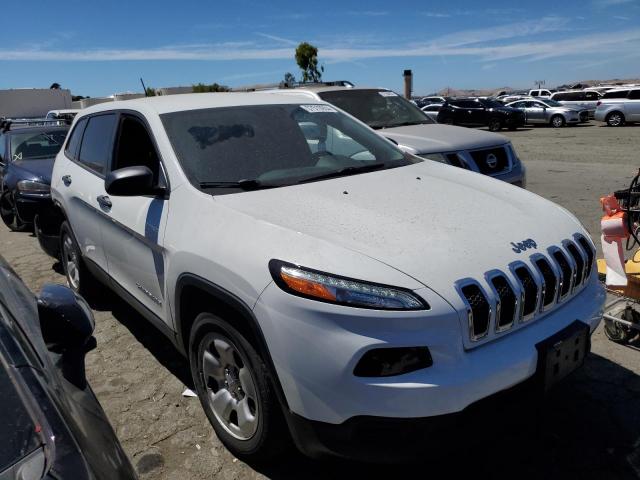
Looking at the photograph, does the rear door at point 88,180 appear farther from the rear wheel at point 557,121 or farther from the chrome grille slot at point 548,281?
the rear wheel at point 557,121

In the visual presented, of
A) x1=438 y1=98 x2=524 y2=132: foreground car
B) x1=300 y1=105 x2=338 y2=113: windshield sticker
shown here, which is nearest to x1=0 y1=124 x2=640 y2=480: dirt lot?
x1=300 y1=105 x2=338 y2=113: windshield sticker

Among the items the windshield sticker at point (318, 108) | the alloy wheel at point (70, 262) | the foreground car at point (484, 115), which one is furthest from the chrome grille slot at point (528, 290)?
the foreground car at point (484, 115)

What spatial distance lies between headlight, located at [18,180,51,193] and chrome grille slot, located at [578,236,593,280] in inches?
239

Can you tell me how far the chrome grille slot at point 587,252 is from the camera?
2599 mm

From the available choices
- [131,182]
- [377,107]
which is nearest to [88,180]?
[131,182]

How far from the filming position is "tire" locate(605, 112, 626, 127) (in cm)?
2370

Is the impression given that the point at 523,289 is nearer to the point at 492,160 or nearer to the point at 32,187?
the point at 492,160

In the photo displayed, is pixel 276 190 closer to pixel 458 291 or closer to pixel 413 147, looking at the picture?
pixel 458 291

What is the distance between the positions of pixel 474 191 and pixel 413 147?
127 inches

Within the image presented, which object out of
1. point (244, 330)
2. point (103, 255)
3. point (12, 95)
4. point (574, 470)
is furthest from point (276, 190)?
point (12, 95)

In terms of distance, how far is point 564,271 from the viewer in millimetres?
2402

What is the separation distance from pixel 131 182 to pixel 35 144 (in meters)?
6.52

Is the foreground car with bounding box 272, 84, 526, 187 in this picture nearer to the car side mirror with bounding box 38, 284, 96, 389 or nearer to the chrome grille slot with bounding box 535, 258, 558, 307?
the chrome grille slot with bounding box 535, 258, 558, 307

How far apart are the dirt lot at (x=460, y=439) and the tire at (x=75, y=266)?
0.28 m
